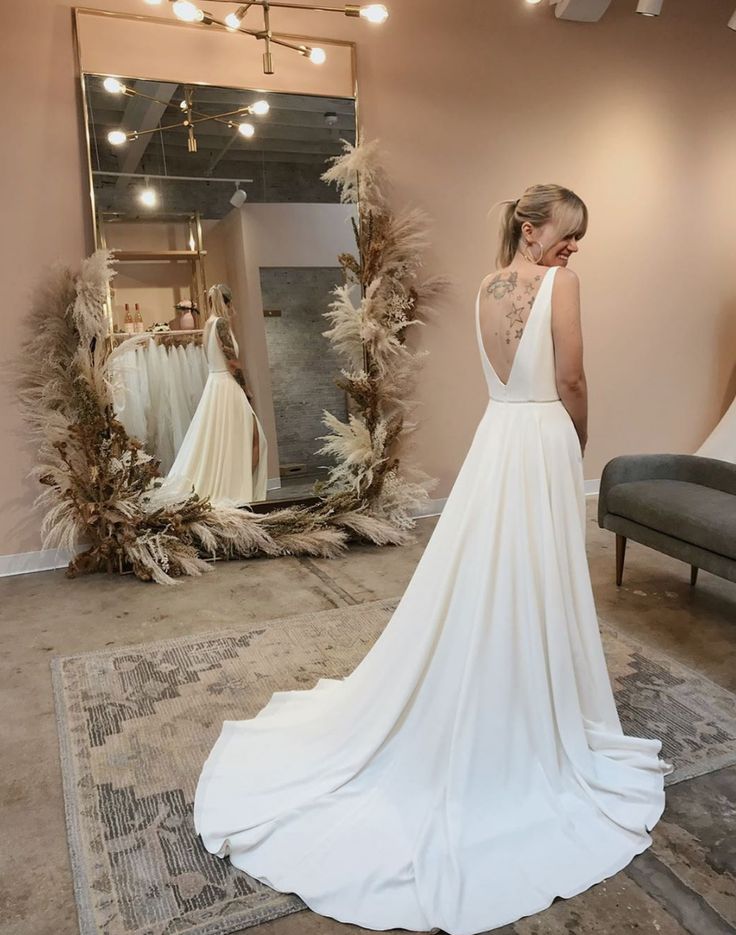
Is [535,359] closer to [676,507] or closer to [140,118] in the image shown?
[676,507]

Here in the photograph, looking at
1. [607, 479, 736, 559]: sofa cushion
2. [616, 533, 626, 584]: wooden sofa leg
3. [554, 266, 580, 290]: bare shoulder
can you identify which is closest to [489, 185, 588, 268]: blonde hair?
[554, 266, 580, 290]: bare shoulder

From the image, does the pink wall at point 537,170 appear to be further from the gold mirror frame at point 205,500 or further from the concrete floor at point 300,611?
the concrete floor at point 300,611

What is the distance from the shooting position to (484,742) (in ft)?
5.57

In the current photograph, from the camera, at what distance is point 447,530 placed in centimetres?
186

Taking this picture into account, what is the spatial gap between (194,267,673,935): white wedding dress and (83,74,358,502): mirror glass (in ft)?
7.05

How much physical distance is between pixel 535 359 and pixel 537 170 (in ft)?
10.2

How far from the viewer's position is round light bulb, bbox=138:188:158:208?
3500 millimetres

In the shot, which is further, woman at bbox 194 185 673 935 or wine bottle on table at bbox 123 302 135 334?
wine bottle on table at bbox 123 302 135 334

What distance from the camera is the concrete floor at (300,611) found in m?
1.48

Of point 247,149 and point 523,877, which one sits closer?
point 523,877

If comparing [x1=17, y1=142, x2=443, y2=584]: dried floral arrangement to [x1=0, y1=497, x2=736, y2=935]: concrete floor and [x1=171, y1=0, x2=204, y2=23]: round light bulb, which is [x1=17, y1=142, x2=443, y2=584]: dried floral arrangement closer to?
[x1=0, y1=497, x2=736, y2=935]: concrete floor

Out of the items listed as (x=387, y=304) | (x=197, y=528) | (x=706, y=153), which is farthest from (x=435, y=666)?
(x=706, y=153)

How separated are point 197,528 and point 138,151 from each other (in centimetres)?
185

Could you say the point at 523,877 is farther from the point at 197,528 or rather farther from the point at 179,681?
the point at 197,528
